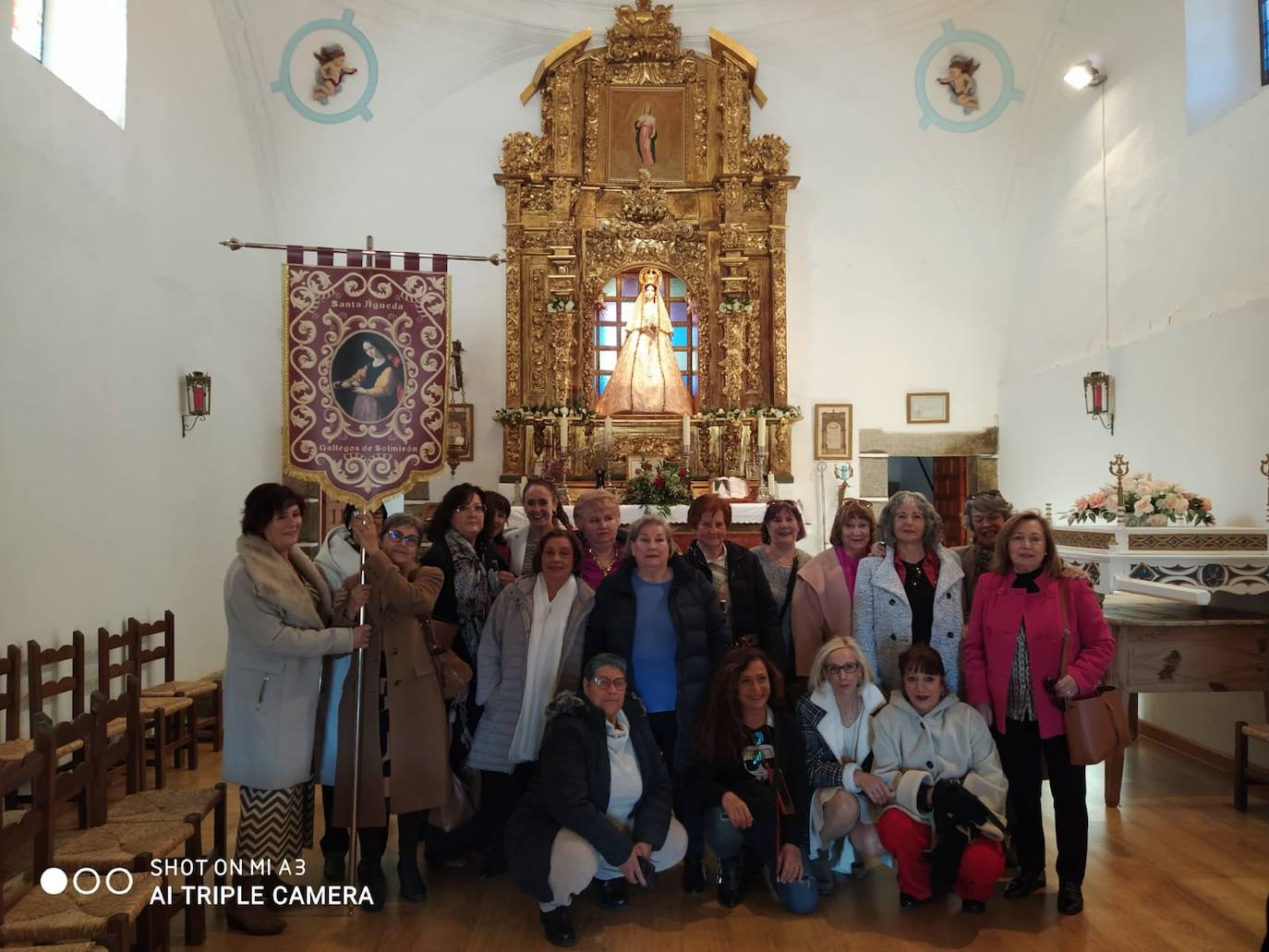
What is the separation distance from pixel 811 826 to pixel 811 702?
0.49m

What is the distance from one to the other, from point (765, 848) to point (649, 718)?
2.22 feet

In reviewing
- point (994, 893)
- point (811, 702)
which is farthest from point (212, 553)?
point (994, 893)

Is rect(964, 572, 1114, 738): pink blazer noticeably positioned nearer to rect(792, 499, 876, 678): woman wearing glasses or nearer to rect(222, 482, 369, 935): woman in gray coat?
rect(792, 499, 876, 678): woman wearing glasses

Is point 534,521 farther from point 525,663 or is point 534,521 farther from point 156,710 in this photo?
point 156,710

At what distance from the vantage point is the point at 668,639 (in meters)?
4.00

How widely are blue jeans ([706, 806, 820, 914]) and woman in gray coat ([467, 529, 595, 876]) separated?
0.78 metres

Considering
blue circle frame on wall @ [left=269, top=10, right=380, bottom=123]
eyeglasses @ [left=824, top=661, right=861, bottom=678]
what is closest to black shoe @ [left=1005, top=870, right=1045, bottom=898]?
eyeglasses @ [left=824, top=661, right=861, bottom=678]

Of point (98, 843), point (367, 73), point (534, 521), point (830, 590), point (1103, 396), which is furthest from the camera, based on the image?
point (367, 73)

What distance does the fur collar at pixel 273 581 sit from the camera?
3.59 m

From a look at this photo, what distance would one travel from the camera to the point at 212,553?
799 centimetres

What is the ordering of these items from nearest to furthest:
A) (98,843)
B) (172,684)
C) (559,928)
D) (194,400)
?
1. (98,843)
2. (559,928)
3. (172,684)
4. (194,400)

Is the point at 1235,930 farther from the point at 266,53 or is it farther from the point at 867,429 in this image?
the point at 266,53

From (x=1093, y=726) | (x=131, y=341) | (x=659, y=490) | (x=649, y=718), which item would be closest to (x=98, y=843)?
(x=649, y=718)

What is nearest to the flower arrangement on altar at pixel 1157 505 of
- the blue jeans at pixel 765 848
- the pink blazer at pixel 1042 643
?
the pink blazer at pixel 1042 643
